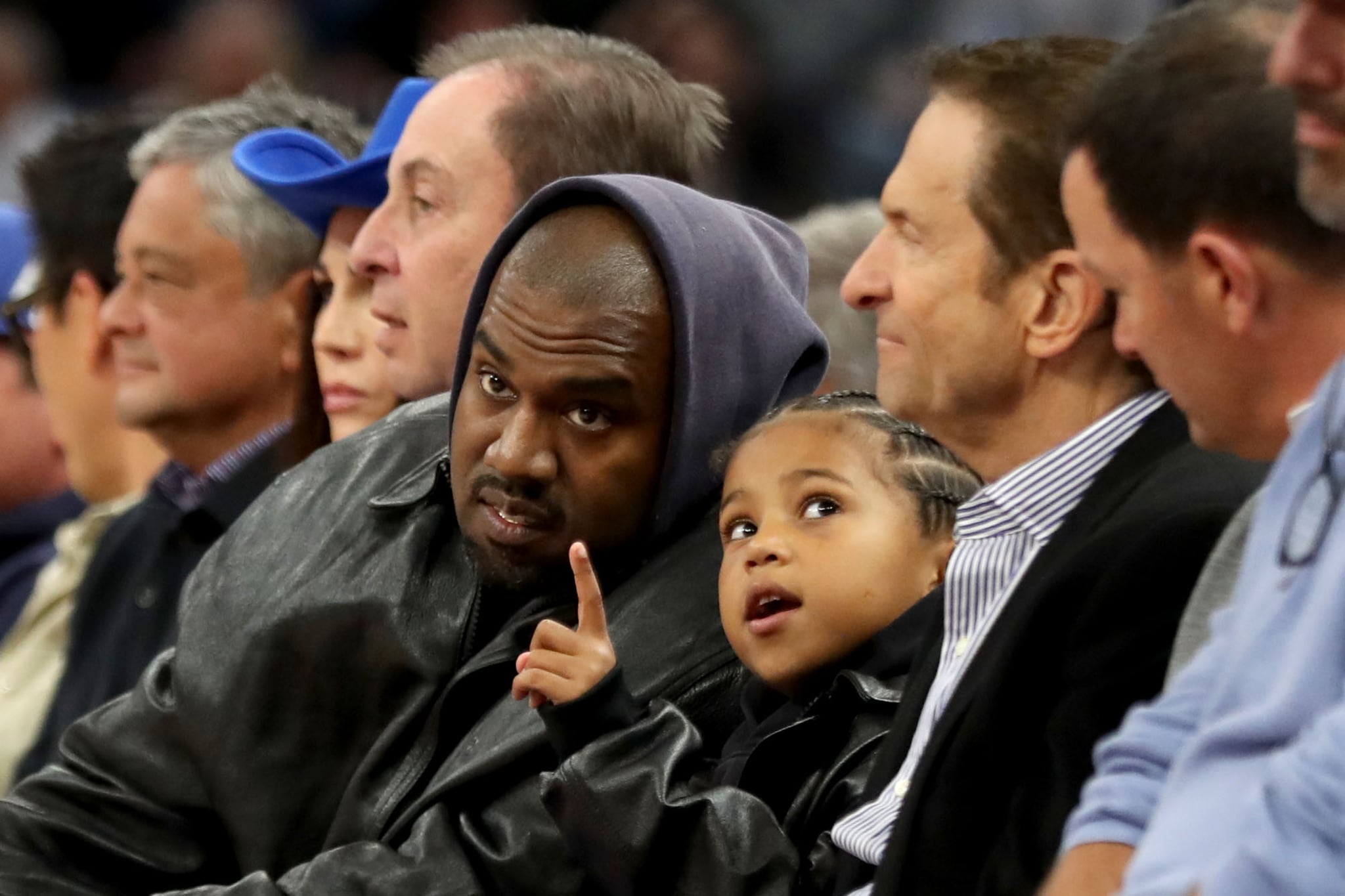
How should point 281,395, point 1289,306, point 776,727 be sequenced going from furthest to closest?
point 281,395, point 776,727, point 1289,306

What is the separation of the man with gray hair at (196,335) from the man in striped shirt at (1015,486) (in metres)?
2.02

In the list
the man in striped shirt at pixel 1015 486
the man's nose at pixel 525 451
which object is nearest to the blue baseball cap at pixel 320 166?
the man's nose at pixel 525 451

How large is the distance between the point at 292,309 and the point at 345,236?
16.3 inches

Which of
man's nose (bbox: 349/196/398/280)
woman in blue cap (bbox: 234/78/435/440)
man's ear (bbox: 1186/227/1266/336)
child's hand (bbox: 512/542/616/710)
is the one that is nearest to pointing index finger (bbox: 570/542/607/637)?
child's hand (bbox: 512/542/616/710)

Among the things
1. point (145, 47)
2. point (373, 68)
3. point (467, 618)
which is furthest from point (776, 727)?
point (145, 47)

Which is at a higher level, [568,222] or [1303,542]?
[1303,542]

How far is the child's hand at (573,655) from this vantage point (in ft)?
8.02

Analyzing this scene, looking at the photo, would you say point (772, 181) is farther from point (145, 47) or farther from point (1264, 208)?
point (1264, 208)

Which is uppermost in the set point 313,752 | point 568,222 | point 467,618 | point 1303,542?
point 1303,542

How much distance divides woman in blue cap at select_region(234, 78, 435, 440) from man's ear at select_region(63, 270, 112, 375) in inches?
28.7

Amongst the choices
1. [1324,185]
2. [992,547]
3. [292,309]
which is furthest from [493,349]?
[292,309]

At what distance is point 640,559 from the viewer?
2.85m

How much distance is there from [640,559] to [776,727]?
0.37 meters

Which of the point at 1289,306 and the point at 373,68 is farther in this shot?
the point at 373,68
